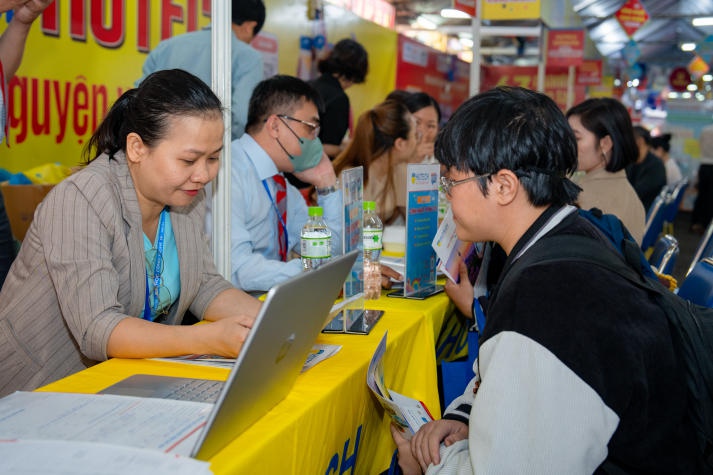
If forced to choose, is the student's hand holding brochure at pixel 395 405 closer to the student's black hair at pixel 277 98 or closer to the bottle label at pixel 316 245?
the bottle label at pixel 316 245

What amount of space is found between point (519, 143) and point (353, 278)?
28.7 inches

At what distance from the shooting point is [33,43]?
3689 millimetres

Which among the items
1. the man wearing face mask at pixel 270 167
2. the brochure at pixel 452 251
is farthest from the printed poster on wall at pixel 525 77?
the brochure at pixel 452 251

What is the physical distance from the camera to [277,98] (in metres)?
2.74

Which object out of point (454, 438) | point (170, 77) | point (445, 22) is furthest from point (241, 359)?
point (445, 22)

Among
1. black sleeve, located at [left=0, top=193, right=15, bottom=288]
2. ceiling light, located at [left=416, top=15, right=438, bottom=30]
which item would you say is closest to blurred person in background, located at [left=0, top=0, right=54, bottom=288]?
black sleeve, located at [left=0, top=193, right=15, bottom=288]

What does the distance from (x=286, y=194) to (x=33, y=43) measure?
172 centimetres

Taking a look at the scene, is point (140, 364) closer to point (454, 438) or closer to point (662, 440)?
point (454, 438)

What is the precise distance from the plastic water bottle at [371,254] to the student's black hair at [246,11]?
5.78ft

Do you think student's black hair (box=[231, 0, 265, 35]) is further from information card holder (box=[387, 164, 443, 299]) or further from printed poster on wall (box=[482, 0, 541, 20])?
printed poster on wall (box=[482, 0, 541, 20])

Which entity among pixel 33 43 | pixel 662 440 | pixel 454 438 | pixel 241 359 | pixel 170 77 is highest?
pixel 33 43

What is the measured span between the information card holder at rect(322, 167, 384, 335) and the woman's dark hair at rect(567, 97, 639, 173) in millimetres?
1739

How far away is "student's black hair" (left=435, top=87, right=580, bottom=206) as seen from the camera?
1361 millimetres

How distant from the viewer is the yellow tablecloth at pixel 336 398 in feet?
3.84
